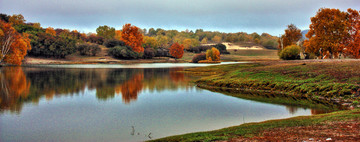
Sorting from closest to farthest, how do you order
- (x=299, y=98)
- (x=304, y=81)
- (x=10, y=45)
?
(x=299, y=98) → (x=304, y=81) → (x=10, y=45)

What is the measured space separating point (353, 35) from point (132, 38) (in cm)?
8808

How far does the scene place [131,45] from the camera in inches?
4828

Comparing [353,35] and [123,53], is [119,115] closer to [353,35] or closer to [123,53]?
[353,35]

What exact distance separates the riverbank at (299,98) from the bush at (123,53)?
83.5m

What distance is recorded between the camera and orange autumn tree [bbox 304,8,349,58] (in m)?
52.1

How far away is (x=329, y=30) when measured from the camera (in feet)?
174

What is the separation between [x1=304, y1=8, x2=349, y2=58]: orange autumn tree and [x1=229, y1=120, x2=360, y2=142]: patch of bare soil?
48.0 m

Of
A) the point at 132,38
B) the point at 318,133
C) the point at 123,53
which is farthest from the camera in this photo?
the point at 132,38

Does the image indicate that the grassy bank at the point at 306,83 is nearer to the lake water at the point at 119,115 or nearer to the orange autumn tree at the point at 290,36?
the lake water at the point at 119,115

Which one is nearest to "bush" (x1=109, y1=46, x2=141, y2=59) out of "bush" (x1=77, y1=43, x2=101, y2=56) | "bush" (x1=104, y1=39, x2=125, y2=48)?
"bush" (x1=77, y1=43, x2=101, y2=56)

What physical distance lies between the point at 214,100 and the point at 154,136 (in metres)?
10.2

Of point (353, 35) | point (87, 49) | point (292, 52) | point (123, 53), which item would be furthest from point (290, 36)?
point (87, 49)

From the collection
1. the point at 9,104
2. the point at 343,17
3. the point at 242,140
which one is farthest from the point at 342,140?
the point at 343,17

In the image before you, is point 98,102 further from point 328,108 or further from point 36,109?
point 328,108
